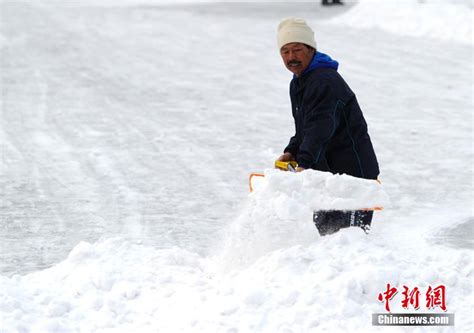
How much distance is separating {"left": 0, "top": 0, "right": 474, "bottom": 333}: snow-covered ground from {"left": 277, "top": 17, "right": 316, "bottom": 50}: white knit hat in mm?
746

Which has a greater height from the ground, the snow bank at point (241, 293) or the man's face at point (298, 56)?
the man's face at point (298, 56)

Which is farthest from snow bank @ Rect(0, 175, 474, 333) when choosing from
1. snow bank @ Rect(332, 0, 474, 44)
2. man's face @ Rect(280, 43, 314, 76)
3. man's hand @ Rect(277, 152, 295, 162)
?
snow bank @ Rect(332, 0, 474, 44)

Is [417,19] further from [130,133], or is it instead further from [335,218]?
[335,218]

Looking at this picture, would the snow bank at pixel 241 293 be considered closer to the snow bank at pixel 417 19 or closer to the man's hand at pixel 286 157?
the man's hand at pixel 286 157

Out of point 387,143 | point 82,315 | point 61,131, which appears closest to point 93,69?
point 61,131

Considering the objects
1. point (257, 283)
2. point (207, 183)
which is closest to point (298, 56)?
point (257, 283)

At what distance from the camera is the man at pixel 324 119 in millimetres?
4449

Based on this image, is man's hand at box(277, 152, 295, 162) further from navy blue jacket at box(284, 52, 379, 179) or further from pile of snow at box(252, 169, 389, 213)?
pile of snow at box(252, 169, 389, 213)

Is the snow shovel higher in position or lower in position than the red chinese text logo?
higher

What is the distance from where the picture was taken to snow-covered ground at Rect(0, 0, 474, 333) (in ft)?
13.8

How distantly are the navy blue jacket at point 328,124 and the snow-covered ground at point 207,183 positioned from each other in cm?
22

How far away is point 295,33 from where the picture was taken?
4535 mm

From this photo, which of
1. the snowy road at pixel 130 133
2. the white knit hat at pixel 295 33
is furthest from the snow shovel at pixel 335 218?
the snowy road at pixel 130 133

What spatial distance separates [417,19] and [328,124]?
48.1 feet
